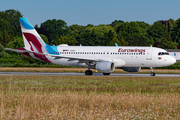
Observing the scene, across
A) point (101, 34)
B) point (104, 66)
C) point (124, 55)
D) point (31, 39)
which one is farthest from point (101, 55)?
point (101, 34)

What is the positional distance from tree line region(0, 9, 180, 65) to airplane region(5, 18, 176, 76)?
58014 millimetres

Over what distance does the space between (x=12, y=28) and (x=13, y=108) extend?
150741 mm

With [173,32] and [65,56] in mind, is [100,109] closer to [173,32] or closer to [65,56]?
[65,56]

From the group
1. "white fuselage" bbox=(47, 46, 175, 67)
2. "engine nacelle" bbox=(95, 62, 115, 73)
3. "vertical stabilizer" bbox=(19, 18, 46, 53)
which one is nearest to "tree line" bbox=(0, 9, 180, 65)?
"vertical stabilizer" bbox=(19, 18, 46, 53)

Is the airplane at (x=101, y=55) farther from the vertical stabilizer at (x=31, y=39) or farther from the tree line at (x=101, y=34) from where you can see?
the tree line at (x=101, y=34)

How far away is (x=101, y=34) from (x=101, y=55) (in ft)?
337

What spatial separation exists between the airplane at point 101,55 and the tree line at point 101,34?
190 feet

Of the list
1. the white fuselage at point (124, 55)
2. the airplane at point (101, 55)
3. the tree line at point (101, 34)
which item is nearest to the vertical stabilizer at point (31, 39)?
the airplane at point (101, 55)

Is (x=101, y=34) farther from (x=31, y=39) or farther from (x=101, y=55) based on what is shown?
(x=101, y=55)

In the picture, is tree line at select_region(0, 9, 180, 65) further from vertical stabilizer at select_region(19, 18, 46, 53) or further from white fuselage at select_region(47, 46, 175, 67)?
white fuselage at select_region(47, 46, 175, 67)

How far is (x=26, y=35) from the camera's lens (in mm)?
45594

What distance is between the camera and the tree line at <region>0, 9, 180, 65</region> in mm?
122812

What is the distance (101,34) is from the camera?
144750mm

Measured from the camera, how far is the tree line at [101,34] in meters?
123
